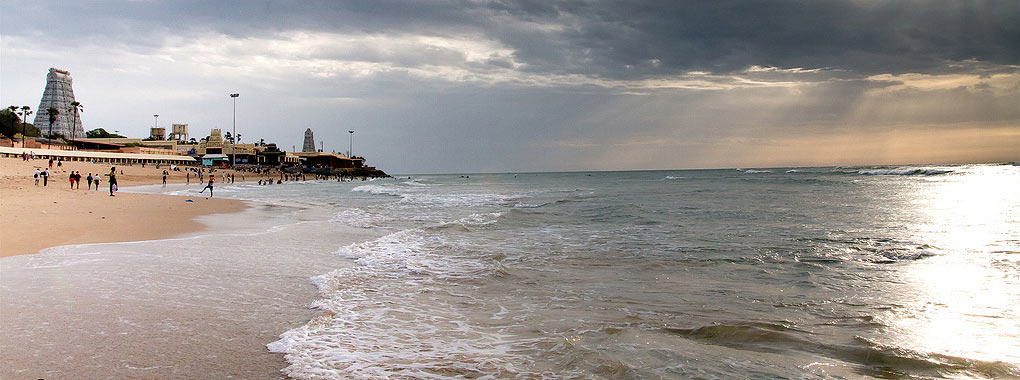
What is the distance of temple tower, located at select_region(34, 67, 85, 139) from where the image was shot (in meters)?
129

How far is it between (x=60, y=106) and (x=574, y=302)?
16873cm

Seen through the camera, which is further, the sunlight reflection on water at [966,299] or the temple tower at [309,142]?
the temple tower at [309,142]

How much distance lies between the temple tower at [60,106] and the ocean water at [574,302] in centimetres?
15449

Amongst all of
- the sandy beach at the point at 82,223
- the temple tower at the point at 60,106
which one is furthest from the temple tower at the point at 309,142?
the sandy beach at the point at 82,223

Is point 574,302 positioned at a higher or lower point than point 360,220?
higher

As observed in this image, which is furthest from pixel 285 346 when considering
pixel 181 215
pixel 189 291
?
pixel 181 215

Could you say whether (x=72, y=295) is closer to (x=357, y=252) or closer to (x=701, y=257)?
(x=357, y=252)

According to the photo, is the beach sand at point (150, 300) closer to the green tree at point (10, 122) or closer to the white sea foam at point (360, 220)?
the white sea foam at point (360, 220)

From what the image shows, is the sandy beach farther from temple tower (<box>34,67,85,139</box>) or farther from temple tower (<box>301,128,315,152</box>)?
temple tower (<box>301,128,315,152</box>)

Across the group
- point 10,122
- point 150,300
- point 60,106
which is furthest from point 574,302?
point 60,106

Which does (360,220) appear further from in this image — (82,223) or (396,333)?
(396,333)

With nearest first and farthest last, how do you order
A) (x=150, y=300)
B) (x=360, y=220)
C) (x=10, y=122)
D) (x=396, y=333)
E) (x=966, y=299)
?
(x=396, y=333) → (x=150, y=300) → (x=966, y=299) → (x=360, y=220) → (x=10, y=122)

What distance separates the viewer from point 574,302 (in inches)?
253

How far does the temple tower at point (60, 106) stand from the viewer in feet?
423
